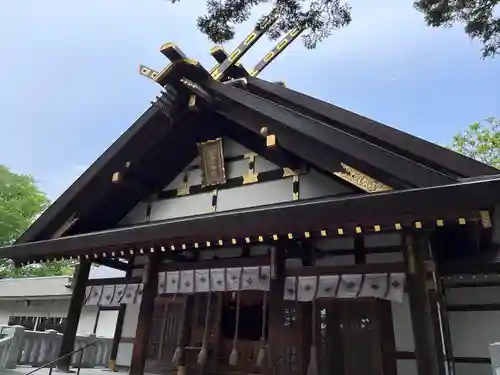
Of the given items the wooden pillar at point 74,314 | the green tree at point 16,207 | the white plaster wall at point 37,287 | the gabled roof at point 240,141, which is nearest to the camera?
the gabled roof at point 240,141

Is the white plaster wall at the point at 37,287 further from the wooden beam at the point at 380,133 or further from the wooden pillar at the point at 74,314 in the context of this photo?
the wooden beam at the point at 380,133

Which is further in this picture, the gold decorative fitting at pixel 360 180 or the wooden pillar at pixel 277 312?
the wooden pillar at pixel 277 312

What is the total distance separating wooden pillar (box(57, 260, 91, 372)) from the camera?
8500mm

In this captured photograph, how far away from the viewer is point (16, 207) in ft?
76.7

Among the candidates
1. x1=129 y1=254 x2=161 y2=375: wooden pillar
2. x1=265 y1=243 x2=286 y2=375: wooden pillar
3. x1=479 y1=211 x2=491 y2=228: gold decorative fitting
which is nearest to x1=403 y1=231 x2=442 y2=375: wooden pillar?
x1=479 y1=211 x2=491 y2=228: gold decorative fitting

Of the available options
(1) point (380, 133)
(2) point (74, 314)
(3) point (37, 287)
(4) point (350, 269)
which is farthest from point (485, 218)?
(3) point (37, 287)

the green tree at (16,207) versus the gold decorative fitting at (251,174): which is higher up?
the green tree at (16,207)

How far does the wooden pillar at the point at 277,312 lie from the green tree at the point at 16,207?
757 inches

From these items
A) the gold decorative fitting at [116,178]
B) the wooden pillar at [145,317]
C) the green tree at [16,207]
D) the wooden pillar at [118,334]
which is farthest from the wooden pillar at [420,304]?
the green tree at [16,207]

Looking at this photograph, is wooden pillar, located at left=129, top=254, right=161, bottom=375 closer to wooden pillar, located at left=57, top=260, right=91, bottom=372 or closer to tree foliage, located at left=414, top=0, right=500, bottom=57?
wooden pillar, located at left=57, top=260, right=91, bottom=372

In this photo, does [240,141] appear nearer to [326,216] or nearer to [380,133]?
[380,133]

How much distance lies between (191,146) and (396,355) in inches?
240

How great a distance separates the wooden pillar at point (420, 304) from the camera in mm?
5070

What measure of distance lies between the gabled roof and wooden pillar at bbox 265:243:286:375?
1764 millimetres
